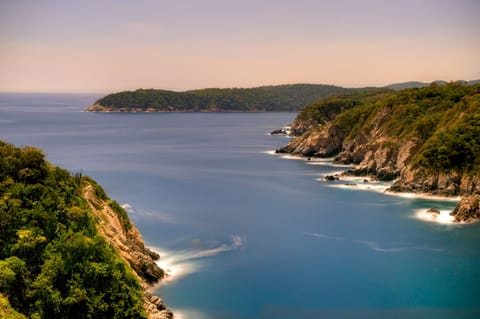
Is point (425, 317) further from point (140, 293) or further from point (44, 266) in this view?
point (44, 266)

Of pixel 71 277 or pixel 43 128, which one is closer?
pixel 71 277

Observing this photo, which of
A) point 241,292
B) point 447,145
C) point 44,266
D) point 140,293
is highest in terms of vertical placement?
point 447,145

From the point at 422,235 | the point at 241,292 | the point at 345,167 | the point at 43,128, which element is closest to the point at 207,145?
the point at 345,167

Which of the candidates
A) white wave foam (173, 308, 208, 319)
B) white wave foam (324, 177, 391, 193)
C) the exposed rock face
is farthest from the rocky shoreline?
white wave foam (173, 308, 208, 319)

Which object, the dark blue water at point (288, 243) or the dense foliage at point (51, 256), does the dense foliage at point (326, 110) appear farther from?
the dense foliage at point (51, 256)

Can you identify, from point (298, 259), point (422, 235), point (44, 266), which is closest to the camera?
point (44, 266)

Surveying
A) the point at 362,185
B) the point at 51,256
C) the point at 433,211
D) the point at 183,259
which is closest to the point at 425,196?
the point at 433,211

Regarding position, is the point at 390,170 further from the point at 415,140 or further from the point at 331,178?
the point at 331,178
